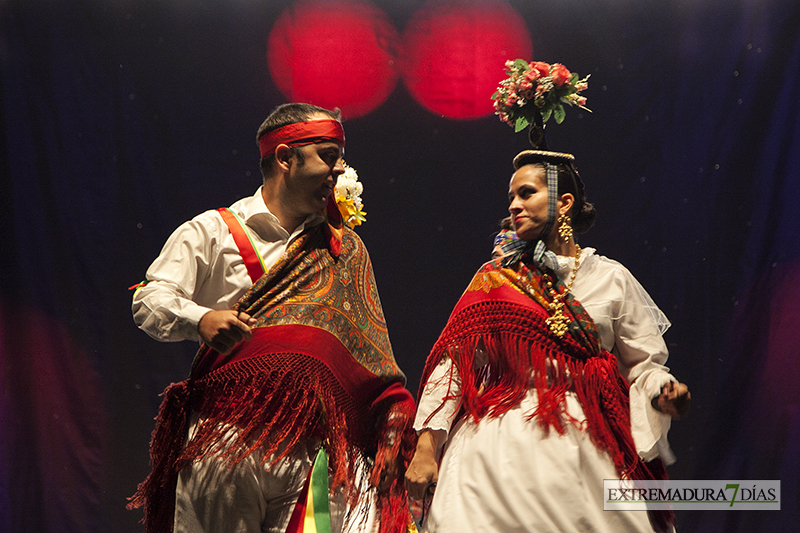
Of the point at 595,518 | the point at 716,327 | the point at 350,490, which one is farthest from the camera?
the point at 716,327

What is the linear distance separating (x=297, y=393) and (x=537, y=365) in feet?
2.33

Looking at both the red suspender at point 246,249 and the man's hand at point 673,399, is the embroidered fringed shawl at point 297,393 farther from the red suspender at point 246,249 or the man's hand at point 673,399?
the man's hand at point 673,399

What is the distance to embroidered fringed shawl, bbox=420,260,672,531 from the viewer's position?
94.9 inches

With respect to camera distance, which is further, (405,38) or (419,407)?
(405,38)

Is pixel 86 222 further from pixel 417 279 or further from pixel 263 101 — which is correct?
pixel 417 279

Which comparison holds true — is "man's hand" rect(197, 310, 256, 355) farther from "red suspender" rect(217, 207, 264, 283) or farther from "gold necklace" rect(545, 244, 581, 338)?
"gold necklace" rect(545, 244, 581, 338)

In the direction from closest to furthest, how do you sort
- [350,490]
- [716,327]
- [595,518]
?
1. [595,518]
2. [350,490]
3. [716,327]

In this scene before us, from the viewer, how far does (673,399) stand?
231 cm

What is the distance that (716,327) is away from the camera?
3904 mm

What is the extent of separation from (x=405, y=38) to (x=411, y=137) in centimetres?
49

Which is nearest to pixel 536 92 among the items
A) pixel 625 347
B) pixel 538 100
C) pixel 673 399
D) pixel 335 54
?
pixel 538 100

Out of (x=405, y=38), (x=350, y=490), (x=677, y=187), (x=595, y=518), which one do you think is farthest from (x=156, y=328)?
(x=677, y=187)

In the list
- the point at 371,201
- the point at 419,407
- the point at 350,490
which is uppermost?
the point at 371,201

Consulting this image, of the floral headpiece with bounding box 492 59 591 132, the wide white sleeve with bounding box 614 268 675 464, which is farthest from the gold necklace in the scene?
the floral headpiece with bounding box 492 59 591 132
